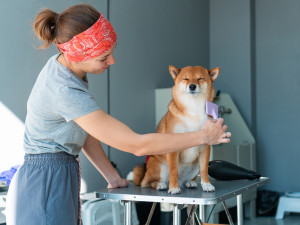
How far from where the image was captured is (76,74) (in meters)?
1.31

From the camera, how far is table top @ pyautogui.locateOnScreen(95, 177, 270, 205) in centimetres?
136

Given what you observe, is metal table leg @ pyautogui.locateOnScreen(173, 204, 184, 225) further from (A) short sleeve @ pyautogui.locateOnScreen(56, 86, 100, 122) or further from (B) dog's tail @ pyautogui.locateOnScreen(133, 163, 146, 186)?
(A) short sleeve @ pyautogui.locateOnScreen(56, 86, 100, 122)

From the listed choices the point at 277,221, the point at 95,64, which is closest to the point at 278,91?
the point at 277,221

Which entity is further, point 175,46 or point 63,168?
point 175,46

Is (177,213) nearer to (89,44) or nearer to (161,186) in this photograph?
(161,186)

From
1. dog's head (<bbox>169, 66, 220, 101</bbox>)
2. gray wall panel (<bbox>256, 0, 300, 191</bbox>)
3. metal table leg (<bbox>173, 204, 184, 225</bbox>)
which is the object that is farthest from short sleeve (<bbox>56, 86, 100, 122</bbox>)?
gray wall panel (<bbox>256, 0, 300, 191</bbox>)

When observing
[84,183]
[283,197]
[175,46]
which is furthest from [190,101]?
[283,197]

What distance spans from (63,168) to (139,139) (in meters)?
0.28

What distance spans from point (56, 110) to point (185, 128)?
24.2 inches

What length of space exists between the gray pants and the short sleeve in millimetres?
176

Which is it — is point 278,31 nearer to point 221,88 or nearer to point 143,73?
point 221,88

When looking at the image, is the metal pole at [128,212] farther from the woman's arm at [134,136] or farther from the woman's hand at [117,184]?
the woman's arm at [134,136]

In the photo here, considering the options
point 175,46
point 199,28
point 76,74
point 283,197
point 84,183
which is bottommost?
point 283,197

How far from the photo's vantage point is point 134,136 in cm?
120
